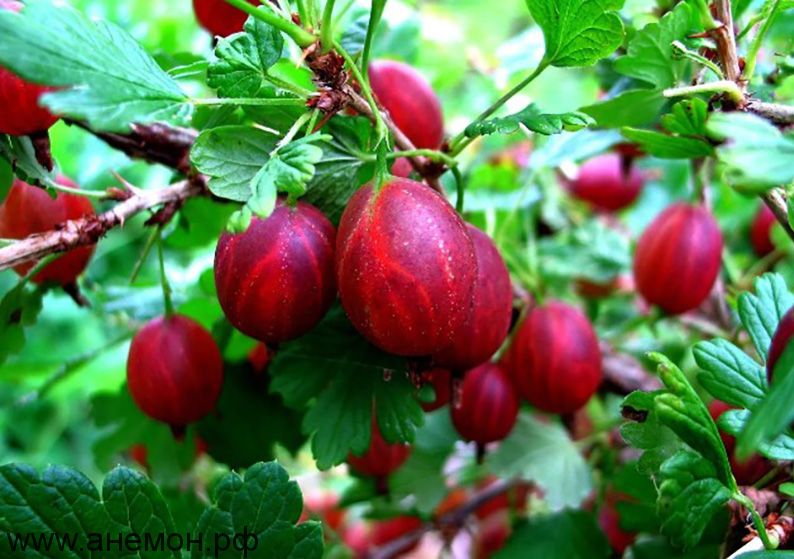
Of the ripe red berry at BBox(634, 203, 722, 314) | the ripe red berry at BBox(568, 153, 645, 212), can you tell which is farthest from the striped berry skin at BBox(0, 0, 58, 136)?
the ripe red berry at BBox(568, 153, 645, 212)

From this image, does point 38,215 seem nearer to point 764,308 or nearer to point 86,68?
point 86,68

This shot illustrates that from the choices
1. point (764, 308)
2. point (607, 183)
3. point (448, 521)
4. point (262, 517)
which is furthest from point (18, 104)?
point (607, 183)

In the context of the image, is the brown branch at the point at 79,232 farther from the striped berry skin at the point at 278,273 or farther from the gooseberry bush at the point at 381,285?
the striped berry skin at the point at 278,273

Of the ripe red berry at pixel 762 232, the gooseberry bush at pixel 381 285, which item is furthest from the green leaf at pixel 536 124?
the ripe red berry at pixel 762 232

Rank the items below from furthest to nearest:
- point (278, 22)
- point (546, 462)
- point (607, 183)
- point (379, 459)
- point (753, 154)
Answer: point (607, 183), point (546, 462), point (379, 459), point (278, 22), point (753, 154)

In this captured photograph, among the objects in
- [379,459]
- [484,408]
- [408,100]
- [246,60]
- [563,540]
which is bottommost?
[563,540]

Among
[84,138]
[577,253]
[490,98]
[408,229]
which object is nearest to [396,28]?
[577,253]
